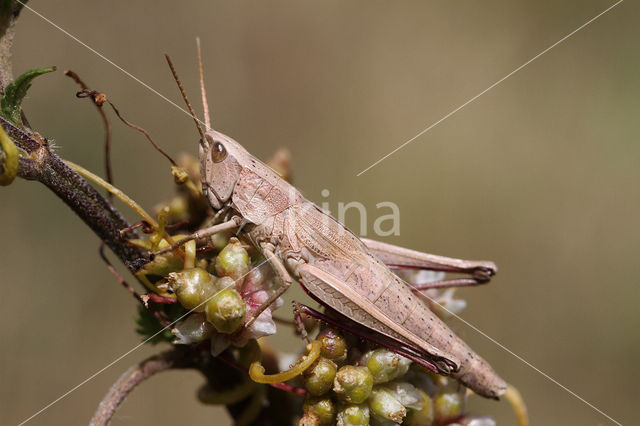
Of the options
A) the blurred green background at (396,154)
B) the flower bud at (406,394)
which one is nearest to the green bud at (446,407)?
the flower bud at (406,394)

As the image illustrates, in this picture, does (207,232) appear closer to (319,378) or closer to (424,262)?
(319,378)

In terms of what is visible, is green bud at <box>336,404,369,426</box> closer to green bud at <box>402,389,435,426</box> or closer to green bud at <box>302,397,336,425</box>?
Answer: green bud at <box>302,397,336,425</box>

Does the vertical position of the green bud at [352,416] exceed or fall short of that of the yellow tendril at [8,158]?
it falls short

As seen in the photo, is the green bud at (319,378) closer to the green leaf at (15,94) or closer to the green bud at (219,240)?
the green bud at (219,240)

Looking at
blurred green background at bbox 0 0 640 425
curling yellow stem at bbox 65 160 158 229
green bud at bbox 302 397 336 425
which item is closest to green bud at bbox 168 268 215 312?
curling yellow stem at bbox 65 160 158 229


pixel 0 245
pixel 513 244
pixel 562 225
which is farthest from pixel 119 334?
pixel 562 225

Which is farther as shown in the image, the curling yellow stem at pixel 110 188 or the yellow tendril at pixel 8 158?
the curling yellow stem at pixel 110 188
